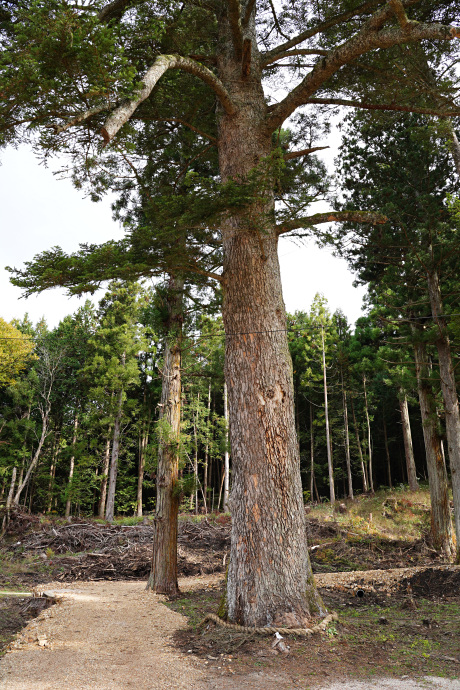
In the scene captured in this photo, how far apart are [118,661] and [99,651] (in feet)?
1.25

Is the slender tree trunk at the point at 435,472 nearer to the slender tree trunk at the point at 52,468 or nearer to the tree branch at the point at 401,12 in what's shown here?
the tree branch at the point at 401,12

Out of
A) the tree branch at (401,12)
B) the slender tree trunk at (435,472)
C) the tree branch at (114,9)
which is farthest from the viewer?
the slender tree trunk at (435,472)

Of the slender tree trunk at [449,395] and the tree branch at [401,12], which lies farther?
the slender tree trunk at [449,395]

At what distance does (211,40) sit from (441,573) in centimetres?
936

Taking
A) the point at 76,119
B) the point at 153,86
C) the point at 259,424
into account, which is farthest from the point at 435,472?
the point at 76,119

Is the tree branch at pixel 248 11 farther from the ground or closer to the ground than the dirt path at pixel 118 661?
farther from the ground

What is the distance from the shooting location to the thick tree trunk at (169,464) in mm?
7035

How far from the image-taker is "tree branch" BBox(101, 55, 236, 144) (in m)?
3.23

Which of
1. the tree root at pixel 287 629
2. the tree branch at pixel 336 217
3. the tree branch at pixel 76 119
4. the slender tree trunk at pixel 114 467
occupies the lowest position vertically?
the tree root at pixel 287 629

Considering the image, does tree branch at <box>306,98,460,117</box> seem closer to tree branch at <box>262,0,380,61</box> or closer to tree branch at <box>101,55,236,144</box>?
tree branch at <box>262,0,380,61</box>

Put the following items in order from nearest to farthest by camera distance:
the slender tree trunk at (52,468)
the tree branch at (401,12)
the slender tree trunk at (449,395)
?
the tree branch at (401,12)
the slender tree trunk at (449,395)
the slender tree trunk at (52,468)

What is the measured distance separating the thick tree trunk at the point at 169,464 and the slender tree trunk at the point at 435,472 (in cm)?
582

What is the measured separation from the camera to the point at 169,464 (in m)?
7.43

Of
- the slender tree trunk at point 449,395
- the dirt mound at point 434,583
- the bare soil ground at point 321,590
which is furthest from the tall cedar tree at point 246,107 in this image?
the slender tree trunk at point 449,395
